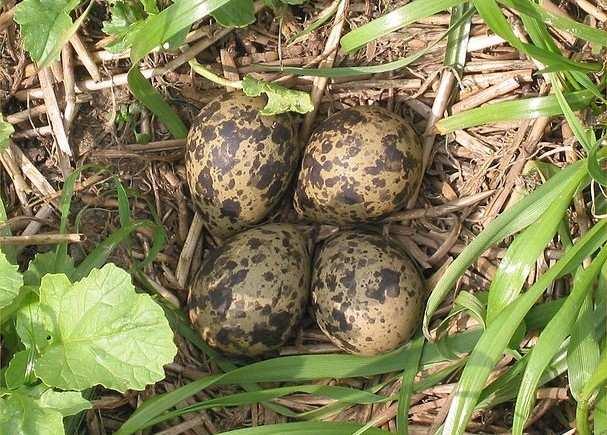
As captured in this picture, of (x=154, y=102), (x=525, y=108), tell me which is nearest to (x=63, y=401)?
(x=154, y=102)

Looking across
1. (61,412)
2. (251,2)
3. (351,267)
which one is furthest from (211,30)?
(61,412)

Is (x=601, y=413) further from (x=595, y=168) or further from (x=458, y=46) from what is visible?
(x=458, y=46)

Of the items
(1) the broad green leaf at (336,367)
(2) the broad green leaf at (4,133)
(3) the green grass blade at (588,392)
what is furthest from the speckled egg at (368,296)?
(2) the broad green leaf at (4,133)

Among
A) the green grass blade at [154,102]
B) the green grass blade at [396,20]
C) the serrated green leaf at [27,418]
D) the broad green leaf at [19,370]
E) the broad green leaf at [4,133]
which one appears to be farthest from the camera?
the green grass blade at [154,102]

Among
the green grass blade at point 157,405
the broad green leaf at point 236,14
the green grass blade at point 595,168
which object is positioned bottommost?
the green grass blade at point 157,405

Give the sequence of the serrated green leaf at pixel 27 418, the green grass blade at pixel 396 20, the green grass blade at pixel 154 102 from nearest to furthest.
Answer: the serrated green leaf at pixel 27 418
the green grass blade at pixel 396 20
the green grass blade at pixel 154 102

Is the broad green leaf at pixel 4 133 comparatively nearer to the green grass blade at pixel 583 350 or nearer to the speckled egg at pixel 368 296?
the speckled egg at pixel 368 296
